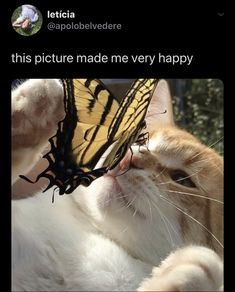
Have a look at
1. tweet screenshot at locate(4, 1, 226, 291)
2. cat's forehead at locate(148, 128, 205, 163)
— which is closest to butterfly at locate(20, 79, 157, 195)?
tweet screenshot at locate(4, 1, 226, 291)

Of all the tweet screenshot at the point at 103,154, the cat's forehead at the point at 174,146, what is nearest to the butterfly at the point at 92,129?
the tweet screenshot at the point at 103,154

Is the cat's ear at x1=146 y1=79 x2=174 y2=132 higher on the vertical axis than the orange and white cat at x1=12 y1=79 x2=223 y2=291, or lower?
higher
